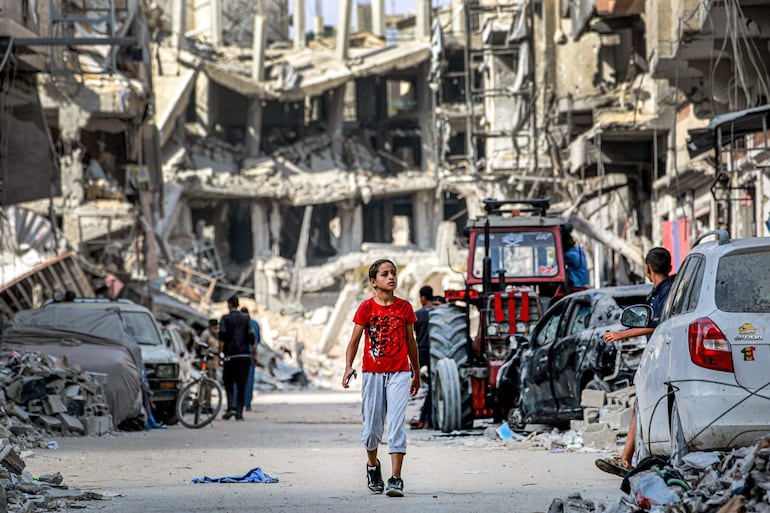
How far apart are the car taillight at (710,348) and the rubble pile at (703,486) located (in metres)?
0.51

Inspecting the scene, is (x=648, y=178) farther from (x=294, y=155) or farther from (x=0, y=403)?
(x=294, y=155)

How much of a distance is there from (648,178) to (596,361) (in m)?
18.1

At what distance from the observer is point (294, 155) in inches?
2603

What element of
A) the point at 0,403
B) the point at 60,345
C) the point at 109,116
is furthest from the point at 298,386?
the point at 0,403

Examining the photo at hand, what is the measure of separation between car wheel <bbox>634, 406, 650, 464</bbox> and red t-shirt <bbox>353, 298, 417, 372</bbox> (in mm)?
1731

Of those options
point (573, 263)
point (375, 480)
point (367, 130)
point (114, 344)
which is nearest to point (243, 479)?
point (375, 480)

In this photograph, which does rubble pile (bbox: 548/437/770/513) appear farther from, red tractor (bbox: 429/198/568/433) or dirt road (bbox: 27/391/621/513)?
red tractor (bbox: 429/198/568/433)

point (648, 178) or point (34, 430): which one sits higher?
point (648, 178)

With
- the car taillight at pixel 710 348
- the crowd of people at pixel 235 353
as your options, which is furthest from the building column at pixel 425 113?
the car taillight at pixel 710 348

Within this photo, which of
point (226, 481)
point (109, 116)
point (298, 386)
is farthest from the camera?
point (298, 386)

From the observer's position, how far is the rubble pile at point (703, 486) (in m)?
6.19

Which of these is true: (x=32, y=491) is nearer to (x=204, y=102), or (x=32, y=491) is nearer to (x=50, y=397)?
(x=50, y=397)

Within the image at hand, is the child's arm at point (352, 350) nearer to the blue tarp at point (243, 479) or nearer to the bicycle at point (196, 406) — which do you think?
the blue tarp at point (243, 479)

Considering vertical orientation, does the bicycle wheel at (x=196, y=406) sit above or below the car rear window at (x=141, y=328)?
below
